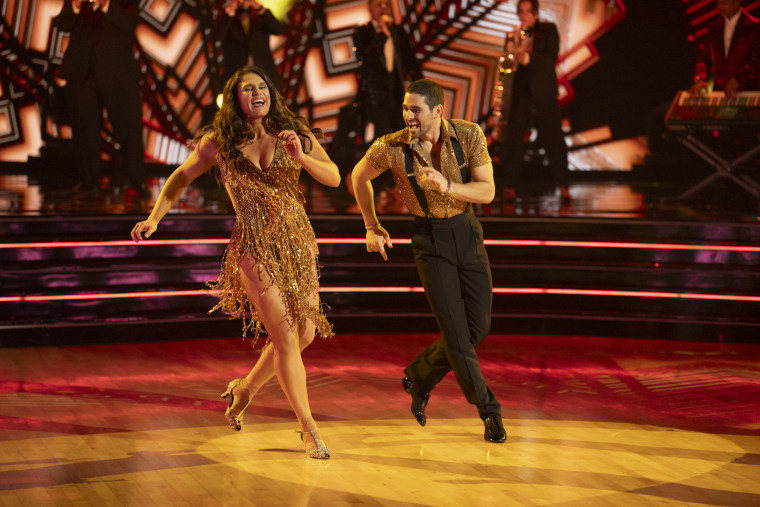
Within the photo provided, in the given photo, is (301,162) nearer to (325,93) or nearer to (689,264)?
(689,264)

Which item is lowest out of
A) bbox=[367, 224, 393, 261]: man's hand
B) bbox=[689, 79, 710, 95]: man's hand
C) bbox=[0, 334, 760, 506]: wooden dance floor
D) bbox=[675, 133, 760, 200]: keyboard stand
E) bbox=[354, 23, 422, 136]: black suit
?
bbox=[0, 334, 760, 506]: wooden dance floor

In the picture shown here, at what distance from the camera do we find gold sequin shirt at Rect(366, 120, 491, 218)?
15.0 feet

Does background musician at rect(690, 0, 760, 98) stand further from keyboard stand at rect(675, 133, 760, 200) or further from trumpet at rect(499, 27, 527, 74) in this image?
trumpet at rect(499, 27, 527, 74)

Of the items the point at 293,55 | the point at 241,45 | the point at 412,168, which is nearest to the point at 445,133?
the point at 412,168

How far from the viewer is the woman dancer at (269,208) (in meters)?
4.40

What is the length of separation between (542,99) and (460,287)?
13.7 ft

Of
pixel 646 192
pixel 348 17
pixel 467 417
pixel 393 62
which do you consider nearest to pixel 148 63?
pixel 348 17

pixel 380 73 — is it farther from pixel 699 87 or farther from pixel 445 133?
pixel 445 133

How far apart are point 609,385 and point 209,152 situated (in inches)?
106

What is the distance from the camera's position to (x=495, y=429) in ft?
15.4

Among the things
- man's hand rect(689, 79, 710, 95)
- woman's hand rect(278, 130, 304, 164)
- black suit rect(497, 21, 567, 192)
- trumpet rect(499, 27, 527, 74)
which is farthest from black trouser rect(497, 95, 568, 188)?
woman's hand rect(278, 130, 304, 164)

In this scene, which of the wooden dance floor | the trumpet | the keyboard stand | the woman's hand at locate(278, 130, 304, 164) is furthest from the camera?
the trumpet

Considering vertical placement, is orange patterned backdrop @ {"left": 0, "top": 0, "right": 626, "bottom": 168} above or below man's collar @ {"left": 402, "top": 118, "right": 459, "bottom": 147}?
above

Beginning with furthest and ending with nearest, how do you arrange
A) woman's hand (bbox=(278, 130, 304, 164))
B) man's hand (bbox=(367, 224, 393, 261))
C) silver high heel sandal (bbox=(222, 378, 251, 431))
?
1. silver high heel sandal (bbox=(222, 378, 251, 431))
2. man's hand (bbox=(367, 224, 393, 261))
3. woman's hand (bbox=(278, 130, 304, 164))
